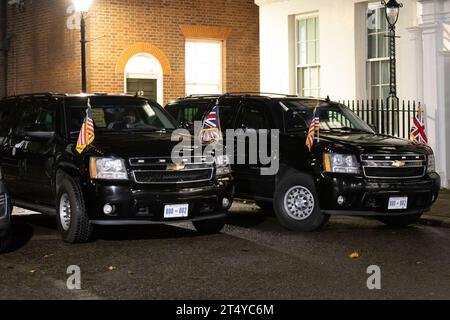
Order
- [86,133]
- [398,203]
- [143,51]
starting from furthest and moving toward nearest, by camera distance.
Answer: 1. [143,51]
2. [398,203]
3. [86,133]

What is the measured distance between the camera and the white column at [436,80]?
655 inches

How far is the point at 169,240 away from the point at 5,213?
7.47 ft

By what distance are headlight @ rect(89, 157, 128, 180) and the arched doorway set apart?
13.3m

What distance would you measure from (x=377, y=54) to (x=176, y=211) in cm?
1015

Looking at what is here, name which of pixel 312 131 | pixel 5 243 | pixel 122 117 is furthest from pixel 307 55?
pixel 5 243

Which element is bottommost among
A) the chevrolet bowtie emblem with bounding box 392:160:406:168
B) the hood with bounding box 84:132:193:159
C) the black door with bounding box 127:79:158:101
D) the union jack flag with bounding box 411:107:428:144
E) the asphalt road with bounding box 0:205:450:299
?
the asphalt road with bounding box 0:205:450:299

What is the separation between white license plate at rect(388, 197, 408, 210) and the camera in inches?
434

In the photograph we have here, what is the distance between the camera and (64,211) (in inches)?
410

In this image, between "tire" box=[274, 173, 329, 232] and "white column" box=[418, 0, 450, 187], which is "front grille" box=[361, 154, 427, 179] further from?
"white column" box=[418, 0, 450, 187]

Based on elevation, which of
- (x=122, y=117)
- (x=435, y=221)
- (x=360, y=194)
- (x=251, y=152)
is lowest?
(x=435, y=221)

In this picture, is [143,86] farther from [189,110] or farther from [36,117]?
[36,117]

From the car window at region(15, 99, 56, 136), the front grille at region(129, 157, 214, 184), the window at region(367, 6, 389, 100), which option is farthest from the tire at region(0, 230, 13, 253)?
the window at region(367, 6, 389, 100)

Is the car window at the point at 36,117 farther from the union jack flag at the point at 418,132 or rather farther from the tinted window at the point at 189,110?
the union jack flag at the point at 418,132
